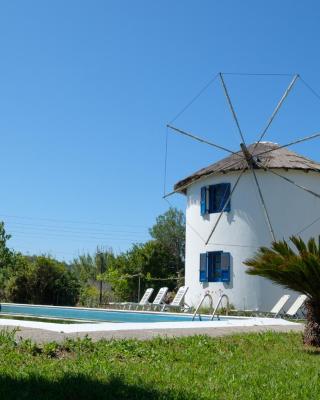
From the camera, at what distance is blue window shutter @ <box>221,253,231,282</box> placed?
73.1ft

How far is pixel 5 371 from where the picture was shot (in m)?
5.99

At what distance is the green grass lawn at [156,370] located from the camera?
5.43m

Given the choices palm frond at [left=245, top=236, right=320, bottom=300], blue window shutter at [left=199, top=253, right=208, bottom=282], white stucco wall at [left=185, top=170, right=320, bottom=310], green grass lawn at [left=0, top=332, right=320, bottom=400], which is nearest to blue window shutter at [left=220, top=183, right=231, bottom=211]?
white stucco wall at [left=185, top=170, right=320, bottom=310]

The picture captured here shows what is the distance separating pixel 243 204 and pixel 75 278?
10.9 metres

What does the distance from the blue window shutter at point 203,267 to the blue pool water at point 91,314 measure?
3.11 m

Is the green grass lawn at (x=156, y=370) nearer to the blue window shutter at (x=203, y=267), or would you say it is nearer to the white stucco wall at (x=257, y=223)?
the white stucco wall at (x=257, y=223)

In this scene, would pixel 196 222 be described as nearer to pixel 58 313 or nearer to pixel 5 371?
pixel 58 313

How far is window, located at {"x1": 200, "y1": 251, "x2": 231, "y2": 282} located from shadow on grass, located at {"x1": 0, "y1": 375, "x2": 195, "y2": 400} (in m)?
16.8

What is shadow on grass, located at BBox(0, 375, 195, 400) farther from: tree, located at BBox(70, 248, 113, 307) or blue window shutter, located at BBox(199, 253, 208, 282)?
tree, located at BBox(70, 248, 113, 307)

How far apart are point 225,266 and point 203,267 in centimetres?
123

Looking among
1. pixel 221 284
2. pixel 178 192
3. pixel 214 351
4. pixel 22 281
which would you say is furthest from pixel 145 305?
pixel 214 351

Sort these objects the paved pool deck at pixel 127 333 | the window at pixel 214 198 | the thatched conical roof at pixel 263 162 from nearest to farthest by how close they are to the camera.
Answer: the paved pool deck at pixel 127 333
the thatched conical roof at pixel 263 162
the window at pixel 214 198

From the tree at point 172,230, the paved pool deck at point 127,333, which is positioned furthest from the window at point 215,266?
the tree at point 172,230

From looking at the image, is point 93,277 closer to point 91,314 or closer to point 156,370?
point 91,314
